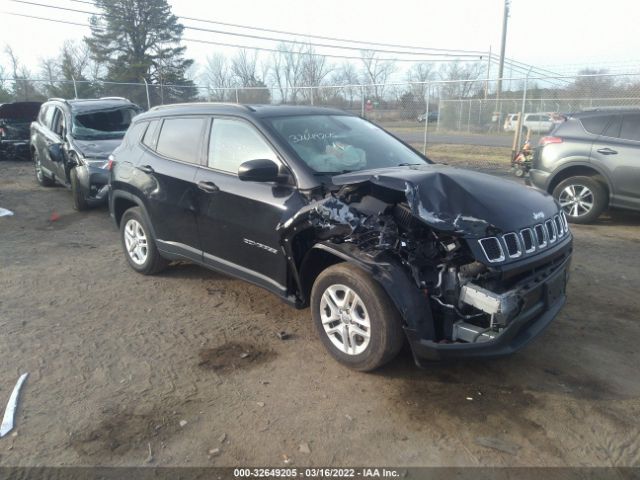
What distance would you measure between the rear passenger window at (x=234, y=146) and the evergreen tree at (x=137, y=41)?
37004 millimetres

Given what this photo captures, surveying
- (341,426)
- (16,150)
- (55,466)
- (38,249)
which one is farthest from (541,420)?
(16,150)

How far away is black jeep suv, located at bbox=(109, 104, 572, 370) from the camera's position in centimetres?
298

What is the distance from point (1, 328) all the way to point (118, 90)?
88.6ft

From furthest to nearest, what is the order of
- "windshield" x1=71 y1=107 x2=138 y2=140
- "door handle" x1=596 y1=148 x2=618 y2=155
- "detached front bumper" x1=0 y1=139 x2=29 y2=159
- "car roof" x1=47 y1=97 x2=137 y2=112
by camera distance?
"detached front bumper" x1=0 y1=139 x2=29 y2=159 → "car roof" x1=47 y1=97 x2=137 y2=112 → "windshield" x1=71 y1=107 x2=138 y2=140 → "door handle" x1=596 y1=148 x2=618 y2=155

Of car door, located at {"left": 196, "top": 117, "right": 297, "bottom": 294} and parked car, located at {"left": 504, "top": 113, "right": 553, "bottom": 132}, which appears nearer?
car door, located at {"left": 196, "top": 117, "right": 297, "bottom": 294}

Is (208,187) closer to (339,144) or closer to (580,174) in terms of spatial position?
(339,144)

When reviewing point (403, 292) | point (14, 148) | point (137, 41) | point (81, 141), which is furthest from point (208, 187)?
point (137, 41)

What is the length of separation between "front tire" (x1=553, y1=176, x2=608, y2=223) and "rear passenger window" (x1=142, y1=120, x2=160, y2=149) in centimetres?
597

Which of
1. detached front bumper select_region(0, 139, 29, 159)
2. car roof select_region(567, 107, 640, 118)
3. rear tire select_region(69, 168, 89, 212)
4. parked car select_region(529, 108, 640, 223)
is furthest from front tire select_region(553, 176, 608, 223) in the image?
detached front bumper select_region(0, 139, 29, 159)

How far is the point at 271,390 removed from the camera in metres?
3.27

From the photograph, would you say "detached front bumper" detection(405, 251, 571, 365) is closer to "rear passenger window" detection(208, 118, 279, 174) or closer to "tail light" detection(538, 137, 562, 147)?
"rear passenger window" detection(208, 118, 279, 174)

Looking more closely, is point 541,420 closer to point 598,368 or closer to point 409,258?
point 598,368

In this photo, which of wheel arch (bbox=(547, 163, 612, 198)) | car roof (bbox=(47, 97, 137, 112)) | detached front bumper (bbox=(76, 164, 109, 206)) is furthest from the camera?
car roof (bbox=(47, 97, 137, 112))

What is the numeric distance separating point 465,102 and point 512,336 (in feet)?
54.6
